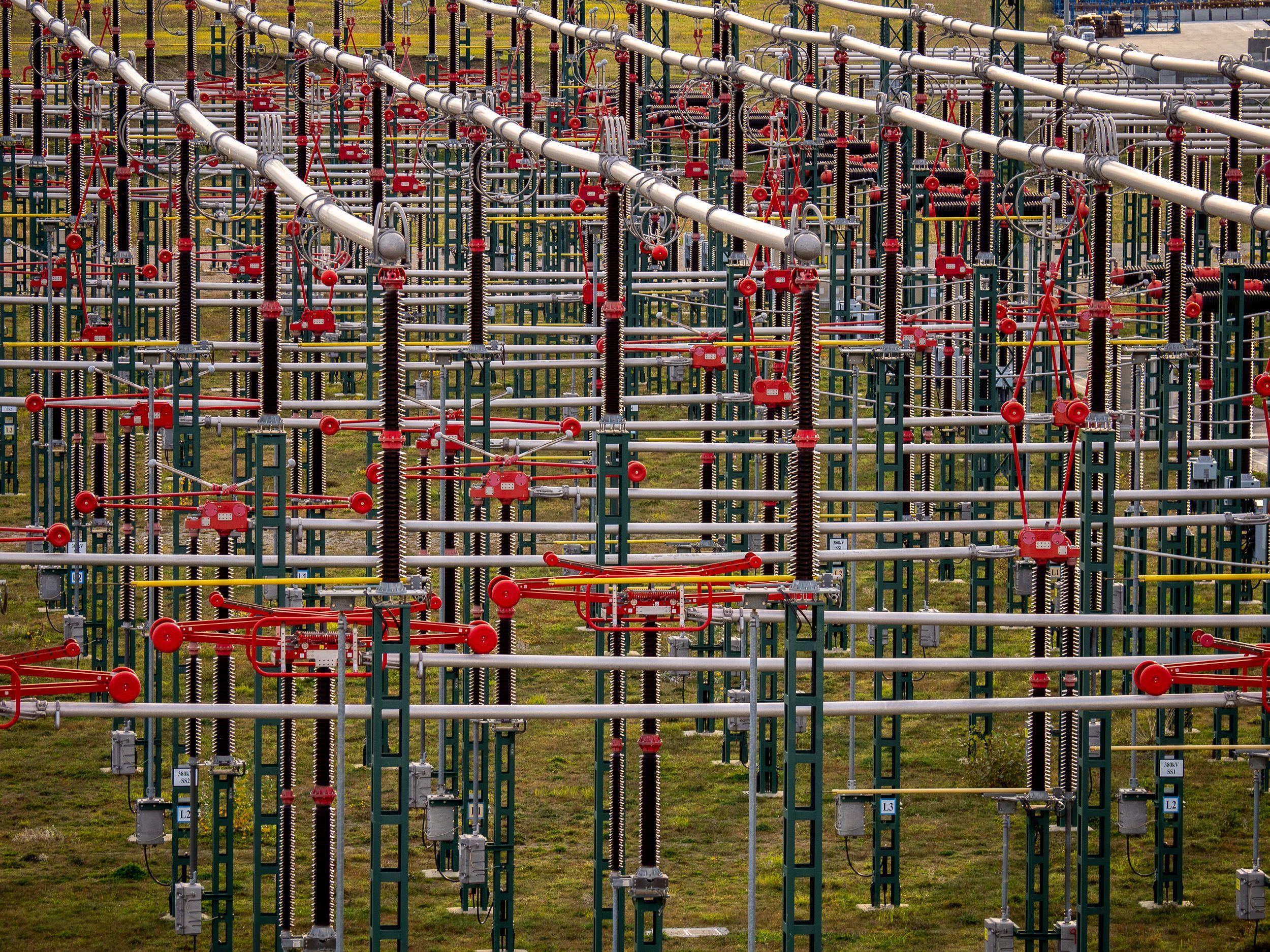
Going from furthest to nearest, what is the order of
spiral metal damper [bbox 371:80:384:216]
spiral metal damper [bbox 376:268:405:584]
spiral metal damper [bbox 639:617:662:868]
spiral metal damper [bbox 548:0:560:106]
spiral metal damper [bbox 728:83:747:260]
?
spiral metal damper [bbox 548:0:560:106]
spiral metal damper [bbox 728:83:747:260]
spiral metal damper [bbox 371:80:384:216]
spiral metal damper [bbox 639:617:662:868]
spiral metal damper [bbox 376:268:405:584]

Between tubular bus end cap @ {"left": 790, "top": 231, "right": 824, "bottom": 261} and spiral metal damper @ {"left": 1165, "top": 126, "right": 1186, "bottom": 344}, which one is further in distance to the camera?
spiral metal damper @ {"left": 1165, "top": 126, "right": 1186, "bottom": 344}

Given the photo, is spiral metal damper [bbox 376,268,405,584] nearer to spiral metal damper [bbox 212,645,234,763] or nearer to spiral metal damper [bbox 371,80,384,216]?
spiral metal damper [bbox 212,645,234,763]

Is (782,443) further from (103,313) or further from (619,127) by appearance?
(103,313)

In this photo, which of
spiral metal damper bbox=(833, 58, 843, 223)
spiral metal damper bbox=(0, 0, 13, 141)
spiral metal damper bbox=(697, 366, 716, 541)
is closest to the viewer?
spiral metal damper bbox=(697, 366, 716, 541)

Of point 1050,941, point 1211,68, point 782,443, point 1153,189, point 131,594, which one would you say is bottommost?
point 1050,941

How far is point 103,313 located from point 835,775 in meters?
21.7

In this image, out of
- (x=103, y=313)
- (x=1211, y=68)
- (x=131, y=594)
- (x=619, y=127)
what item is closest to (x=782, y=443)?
(x=619, y=127)

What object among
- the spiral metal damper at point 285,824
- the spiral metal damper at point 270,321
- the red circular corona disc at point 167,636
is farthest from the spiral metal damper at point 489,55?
the red circular corona disc at point 167,636

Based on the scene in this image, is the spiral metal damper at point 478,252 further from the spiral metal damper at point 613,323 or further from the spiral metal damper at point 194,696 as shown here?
the spiral metal damper at point 194,696

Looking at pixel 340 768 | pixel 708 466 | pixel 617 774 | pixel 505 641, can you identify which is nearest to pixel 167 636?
pixel 340 768

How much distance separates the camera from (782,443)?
27.0 m

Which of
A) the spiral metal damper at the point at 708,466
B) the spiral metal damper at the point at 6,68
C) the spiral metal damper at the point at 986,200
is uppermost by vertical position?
the spiral metal damper at the point at 6,68

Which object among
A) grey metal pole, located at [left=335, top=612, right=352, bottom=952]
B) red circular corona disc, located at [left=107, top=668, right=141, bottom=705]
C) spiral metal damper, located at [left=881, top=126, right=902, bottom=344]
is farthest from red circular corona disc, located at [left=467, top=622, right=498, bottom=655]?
spiral metal damper, located at [left=881, top=126, right=902, bottom=344]

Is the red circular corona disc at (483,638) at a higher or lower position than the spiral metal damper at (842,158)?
lower
